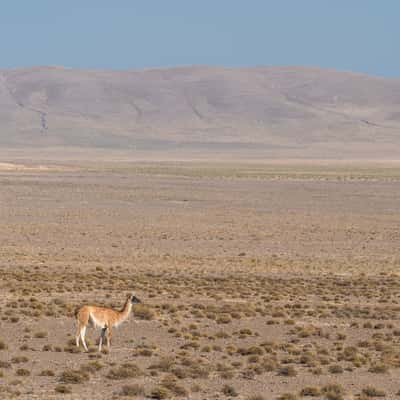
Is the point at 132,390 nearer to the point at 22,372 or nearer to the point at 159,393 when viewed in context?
the point at 159,393

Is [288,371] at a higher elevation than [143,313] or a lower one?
higher

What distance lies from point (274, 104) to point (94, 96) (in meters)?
31.8

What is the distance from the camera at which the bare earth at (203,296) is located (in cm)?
1341

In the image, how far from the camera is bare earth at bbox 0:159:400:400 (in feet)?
44.0

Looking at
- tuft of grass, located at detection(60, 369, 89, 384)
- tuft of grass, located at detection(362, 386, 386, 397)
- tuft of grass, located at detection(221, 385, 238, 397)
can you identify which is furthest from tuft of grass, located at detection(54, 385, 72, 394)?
tuft of grass, located at detection(362, 386, 386, 397)

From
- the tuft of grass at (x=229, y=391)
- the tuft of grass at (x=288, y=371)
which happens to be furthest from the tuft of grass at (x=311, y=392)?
the tuft of grass at (x=288, y=371)

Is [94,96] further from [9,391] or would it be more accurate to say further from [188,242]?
[9,391]

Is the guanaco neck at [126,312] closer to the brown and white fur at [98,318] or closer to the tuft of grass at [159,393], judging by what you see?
the brown and white fur at [98,318]

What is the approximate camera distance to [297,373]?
45.6ft

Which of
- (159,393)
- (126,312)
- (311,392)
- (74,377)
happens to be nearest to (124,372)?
(74,377)

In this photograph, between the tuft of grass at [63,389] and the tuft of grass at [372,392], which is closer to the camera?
the tuft of grass at [63,389]

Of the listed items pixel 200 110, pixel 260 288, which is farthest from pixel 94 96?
pixel 260 288

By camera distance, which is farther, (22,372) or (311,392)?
(22,372)

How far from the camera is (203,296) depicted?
22.4m
